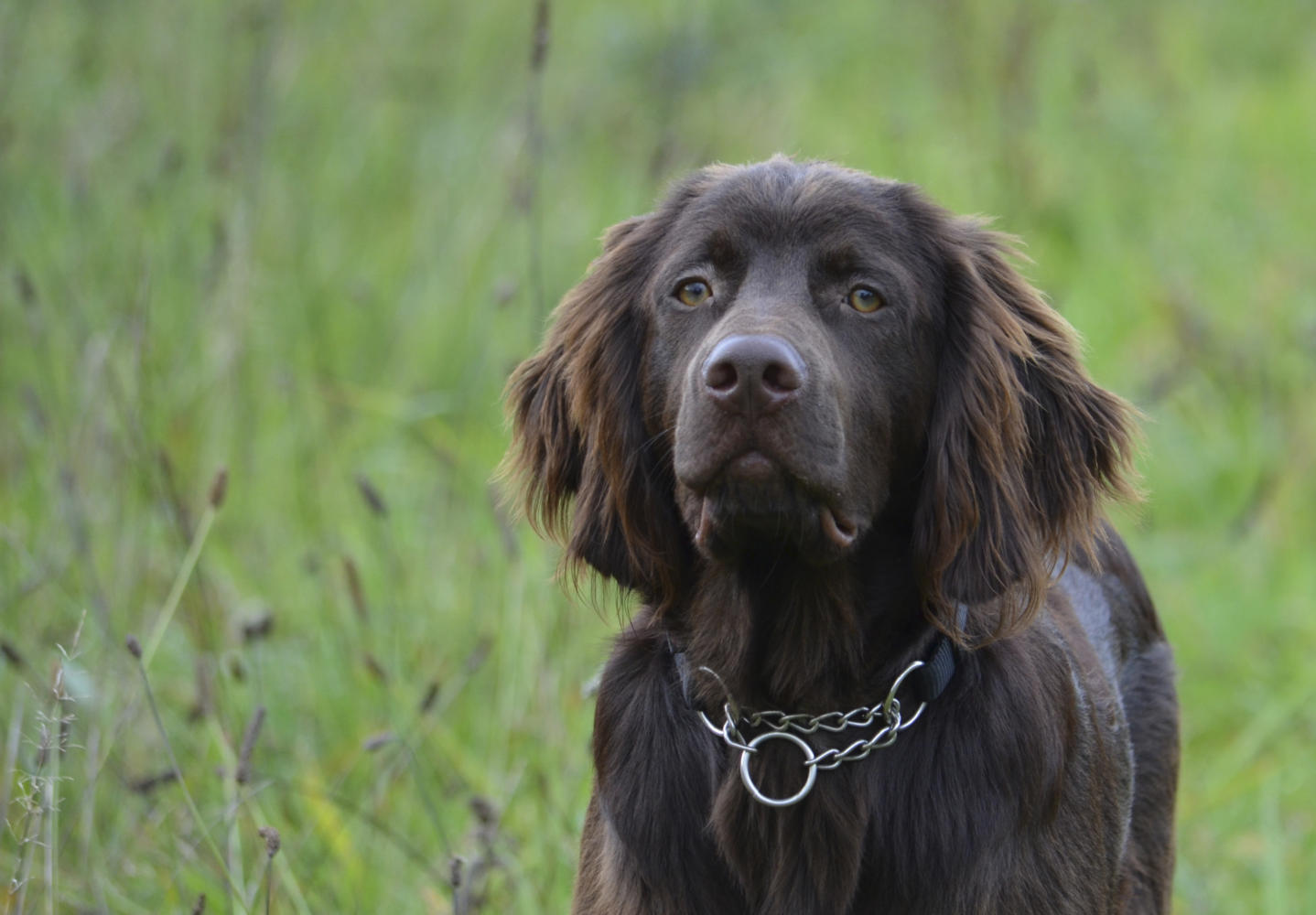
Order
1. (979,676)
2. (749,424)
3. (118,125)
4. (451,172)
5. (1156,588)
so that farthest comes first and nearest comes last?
(451,172) < (118,125) < (1156,588) < (979,676) < (749,424)

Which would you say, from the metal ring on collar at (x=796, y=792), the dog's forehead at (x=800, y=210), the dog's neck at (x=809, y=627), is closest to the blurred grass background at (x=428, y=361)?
the metal ring on collar at (x=796, y=792)

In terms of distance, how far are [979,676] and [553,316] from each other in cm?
121

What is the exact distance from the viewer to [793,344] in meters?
2.41

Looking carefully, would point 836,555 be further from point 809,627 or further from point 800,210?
point 800,210

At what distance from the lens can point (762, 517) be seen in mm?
2502

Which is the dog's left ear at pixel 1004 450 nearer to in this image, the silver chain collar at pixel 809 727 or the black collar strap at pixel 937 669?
the black collar strap at pixel 937 669

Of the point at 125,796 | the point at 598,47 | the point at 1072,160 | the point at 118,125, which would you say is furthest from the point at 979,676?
the point at 598,47

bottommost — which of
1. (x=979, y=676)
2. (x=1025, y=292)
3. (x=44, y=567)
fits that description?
(x=44, y=567)

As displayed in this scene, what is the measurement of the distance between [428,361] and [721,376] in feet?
13.0

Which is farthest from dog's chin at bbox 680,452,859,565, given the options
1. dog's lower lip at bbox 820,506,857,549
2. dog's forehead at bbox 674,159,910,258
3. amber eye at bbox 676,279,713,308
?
dog's forehead at bbox 674,159,910,258

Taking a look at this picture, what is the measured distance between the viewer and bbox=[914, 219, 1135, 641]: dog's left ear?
269 cm

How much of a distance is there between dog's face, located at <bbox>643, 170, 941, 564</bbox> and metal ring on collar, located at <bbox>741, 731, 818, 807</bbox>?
31cm

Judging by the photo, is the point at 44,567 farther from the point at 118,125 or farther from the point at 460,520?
the point at 118,125

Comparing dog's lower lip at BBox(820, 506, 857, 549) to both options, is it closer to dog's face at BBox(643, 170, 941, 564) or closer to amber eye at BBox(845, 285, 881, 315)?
dog's face at BBox(643, 170, 941, 564)
